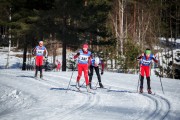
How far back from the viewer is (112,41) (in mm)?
30766

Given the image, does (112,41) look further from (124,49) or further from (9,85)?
(9,85)

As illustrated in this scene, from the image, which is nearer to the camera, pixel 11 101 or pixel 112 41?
pixel 11 101

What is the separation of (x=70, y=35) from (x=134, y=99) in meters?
17.7

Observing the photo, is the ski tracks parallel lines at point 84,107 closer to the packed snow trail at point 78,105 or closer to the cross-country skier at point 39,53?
the packed snow trail at point 78,105

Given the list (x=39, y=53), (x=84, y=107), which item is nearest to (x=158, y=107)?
(x=84, y=107)

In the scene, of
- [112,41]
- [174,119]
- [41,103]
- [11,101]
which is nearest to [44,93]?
[11,101]

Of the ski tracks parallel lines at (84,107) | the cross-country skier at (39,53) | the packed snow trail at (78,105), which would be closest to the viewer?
the ski tracks parallel lines at (84,107)

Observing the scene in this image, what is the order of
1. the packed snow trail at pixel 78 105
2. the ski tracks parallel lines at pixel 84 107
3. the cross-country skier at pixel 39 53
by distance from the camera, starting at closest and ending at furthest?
the ski tracks parallel lines at pixel 84 107, the packed snow trail at pixel 78 105, the cross-country skier at pixel 39 53

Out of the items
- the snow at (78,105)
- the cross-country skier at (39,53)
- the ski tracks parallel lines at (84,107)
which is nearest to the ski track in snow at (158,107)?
the snow at (78,105)

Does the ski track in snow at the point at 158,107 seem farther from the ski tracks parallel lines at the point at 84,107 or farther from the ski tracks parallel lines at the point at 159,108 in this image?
the ski tracks parallel lines at the point at 84,107

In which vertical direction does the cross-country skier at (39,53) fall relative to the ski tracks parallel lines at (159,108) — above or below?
above

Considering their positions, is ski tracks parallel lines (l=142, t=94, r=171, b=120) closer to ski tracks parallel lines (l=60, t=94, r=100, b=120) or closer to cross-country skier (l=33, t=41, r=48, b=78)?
ski tracks parallel lines (l=60, t=94, r=100, b=120)

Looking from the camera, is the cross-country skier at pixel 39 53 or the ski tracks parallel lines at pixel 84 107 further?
the cross-country skier at pixel 39 53

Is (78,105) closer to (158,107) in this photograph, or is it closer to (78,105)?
(78,105)
